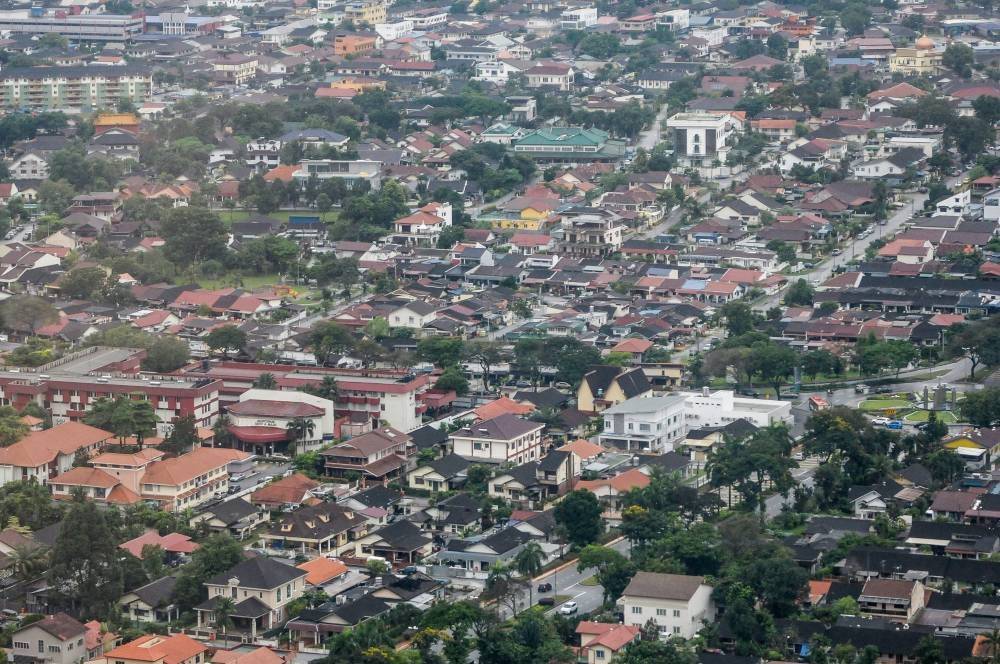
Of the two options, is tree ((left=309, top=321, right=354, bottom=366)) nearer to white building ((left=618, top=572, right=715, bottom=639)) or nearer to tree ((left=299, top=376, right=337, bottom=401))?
tree ((left=299, top=376, right=337, bottom=401))

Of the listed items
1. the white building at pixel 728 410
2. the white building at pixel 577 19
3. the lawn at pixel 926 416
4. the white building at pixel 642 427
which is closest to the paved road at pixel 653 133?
the white building at pixel 577 19

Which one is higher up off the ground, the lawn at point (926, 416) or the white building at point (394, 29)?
the white building at point (394, 29)

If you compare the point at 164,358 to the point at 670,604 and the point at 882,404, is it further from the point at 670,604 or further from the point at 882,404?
the point at 670,604

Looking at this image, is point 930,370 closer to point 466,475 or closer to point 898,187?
point 466,475

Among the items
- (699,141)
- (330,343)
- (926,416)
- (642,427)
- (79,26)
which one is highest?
(79,26)

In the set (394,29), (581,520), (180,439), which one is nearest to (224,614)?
(581,520)

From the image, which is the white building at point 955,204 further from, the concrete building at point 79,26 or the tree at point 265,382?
the concrete building at point 79,26
